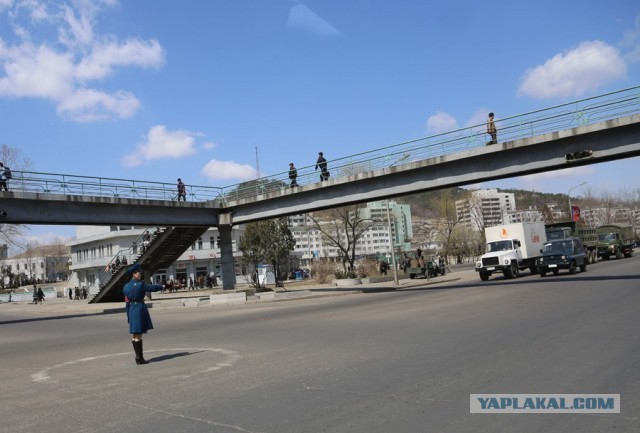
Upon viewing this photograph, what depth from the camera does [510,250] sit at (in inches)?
1385

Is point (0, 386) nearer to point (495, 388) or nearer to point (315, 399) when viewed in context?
point (315, 399)

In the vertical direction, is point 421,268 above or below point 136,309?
below

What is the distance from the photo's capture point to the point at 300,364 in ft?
29.6

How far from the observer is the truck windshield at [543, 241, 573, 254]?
31.8 m

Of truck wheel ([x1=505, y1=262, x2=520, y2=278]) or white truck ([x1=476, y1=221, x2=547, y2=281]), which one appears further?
white truck ([x1=476, y1=221, x2=547, y2=281])

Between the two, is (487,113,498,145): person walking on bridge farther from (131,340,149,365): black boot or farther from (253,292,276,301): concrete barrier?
(131,340,149,365): black boot

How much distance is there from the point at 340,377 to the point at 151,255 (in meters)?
34.5

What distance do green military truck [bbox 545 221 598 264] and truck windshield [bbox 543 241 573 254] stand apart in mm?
8066

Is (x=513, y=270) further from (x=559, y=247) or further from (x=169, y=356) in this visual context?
(x=169, y=356)

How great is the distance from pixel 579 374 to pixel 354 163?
24.1 metres

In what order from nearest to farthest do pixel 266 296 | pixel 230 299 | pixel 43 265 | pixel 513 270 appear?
pixel 230 299, pixel 266 296, pixel 513 270, pixel 43 265

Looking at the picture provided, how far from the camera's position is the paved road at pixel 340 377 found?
5648 mm

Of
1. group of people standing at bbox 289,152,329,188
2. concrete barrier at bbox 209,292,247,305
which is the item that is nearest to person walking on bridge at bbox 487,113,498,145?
group of people standing at bbox 289,152,329,188

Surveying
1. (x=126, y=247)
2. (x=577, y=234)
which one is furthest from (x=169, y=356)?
(x=126, y=247)
